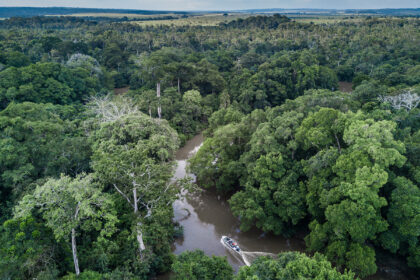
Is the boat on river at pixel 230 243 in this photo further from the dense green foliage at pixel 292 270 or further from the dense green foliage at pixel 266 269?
the dense green foliage at pixel 292 270

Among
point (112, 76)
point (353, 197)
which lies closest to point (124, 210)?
point (353, 197)

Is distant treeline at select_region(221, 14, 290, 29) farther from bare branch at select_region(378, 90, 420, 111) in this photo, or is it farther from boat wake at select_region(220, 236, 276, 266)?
boat wake at select_region(220, 236, 276, 266)

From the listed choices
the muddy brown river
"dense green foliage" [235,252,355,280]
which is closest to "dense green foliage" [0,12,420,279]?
"dense green foliage" [235,252,355,280]

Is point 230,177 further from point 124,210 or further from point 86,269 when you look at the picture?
point 86,269

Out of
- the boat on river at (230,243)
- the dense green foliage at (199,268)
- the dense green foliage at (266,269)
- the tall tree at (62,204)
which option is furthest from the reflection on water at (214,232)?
the tall tree at (62,204)

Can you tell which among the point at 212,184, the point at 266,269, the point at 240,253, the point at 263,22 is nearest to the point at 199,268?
the point at 266,269

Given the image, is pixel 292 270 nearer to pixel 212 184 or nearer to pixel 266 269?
pixel 266 269
